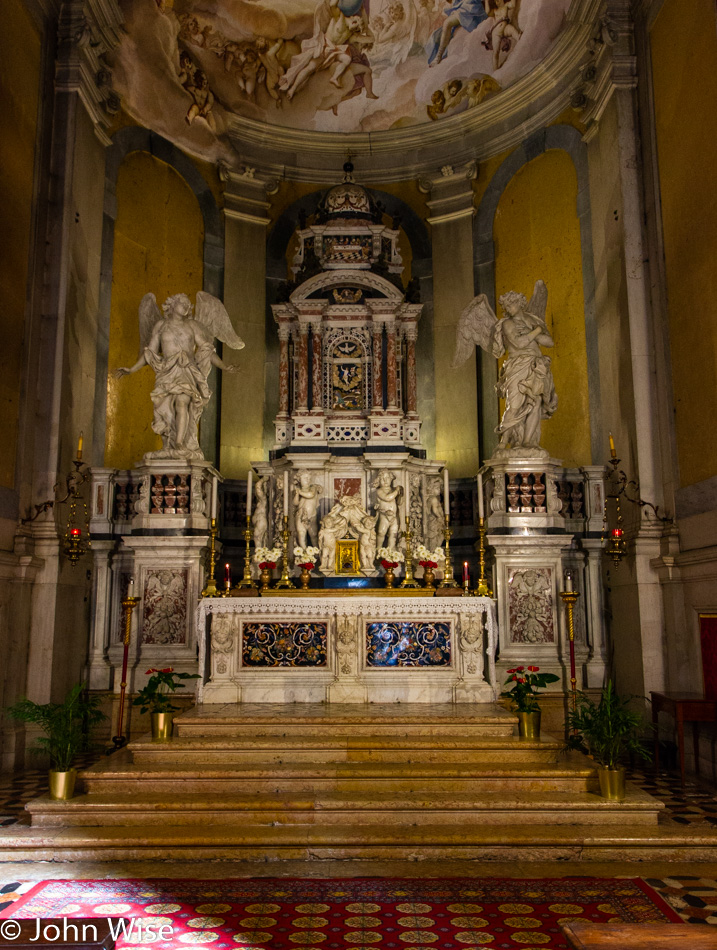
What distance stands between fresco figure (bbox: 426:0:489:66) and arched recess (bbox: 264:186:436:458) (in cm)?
255

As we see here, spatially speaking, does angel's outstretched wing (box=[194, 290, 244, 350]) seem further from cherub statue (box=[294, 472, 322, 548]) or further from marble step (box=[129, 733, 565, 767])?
marble step (box=[129, 733, 565, 767])

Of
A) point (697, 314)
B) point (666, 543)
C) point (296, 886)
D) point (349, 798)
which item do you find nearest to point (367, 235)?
point (697, 314)

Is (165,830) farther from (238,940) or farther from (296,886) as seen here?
(238,940)

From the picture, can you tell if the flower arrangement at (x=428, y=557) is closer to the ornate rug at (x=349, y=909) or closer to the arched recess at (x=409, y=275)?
the arched recess at (x=409, y=275)

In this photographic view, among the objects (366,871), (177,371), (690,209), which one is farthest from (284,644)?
(690,209)

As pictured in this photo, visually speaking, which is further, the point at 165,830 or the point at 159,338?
the point at 159,338

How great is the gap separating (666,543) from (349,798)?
5075mm

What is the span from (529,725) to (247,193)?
10.9m

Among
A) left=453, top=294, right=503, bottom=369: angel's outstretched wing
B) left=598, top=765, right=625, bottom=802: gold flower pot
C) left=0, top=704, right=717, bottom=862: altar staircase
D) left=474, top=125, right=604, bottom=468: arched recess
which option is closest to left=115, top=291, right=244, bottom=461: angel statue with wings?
left=453, top=294, right=503, bottom=369: angel's outstretched wing

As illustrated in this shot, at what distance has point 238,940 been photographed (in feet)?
15.2

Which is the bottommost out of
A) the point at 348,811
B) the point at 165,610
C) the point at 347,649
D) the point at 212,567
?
the point at 348,811

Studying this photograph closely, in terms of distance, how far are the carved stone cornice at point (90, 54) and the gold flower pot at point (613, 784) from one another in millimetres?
10469

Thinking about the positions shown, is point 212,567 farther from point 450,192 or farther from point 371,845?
point 450,192

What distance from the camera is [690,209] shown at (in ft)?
30.0
